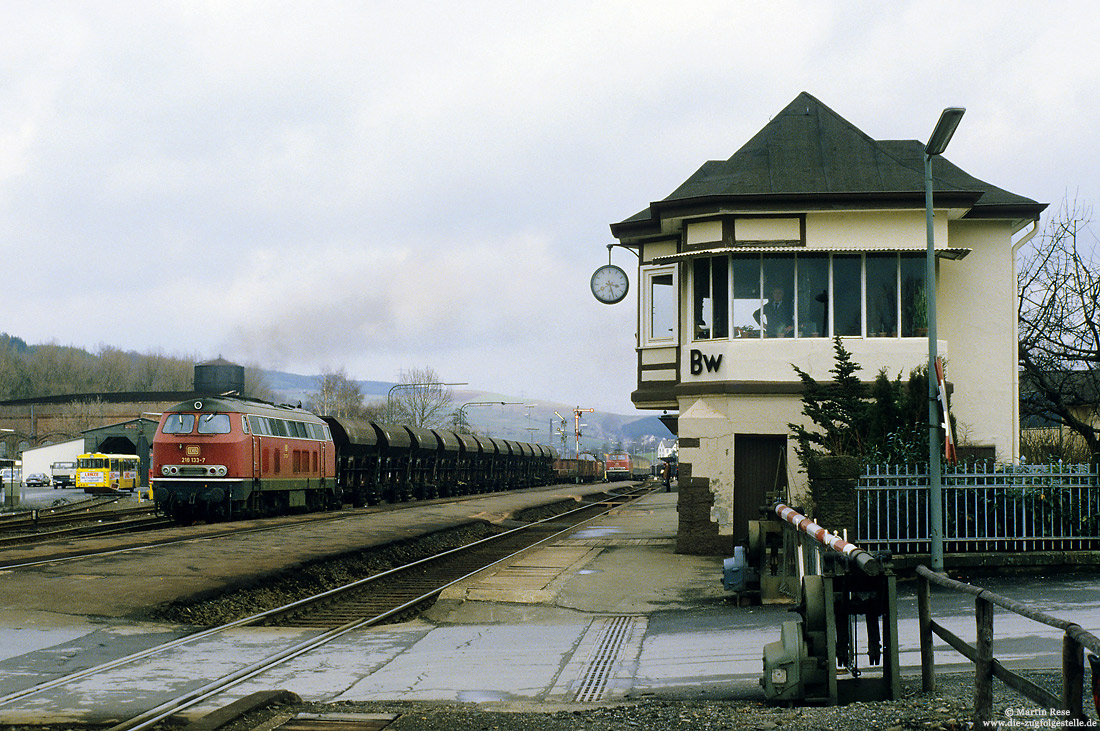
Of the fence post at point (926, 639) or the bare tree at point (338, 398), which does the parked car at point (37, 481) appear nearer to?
the bare tree at point (338, 398)

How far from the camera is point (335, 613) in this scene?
1320cm

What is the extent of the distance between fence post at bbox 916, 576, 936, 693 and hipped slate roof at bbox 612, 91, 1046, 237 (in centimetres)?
1209

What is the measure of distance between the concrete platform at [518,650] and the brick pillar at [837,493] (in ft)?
3.69

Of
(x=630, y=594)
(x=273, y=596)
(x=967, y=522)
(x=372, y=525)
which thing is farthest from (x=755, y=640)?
(x=372, y=525)

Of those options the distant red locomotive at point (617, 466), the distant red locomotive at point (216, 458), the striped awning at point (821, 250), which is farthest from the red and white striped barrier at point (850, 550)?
the distant red locomotive at point (617, 466)

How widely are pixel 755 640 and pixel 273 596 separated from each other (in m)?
7.44

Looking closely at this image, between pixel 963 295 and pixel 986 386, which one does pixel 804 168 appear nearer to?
pixel 963 295

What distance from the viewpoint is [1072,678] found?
475cm

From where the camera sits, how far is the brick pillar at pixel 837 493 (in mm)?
13508

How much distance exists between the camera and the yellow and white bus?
6175 cm

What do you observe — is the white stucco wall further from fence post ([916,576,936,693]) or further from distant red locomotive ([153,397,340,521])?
distant red locomotive ([153,397,340,521])

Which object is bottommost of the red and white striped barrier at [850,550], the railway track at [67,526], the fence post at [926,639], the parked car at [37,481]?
the parked car at [37,481]

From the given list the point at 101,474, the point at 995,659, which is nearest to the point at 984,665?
the point at 995,659

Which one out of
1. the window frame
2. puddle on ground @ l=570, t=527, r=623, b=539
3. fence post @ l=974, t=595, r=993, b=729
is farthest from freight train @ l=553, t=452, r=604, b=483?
fence post @ l=974, t=595, r=993, b=729
